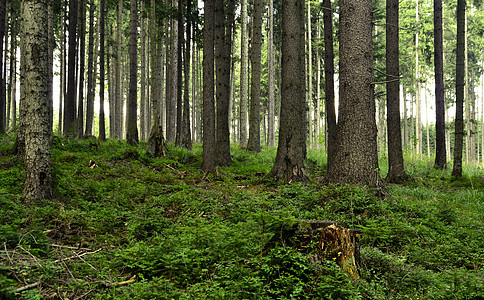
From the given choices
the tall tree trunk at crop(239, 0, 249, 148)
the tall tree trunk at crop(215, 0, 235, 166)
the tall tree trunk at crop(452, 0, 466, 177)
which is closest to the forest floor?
the tall tree trunk at crop(452, 0, 466, 177)

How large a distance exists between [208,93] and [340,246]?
817 centimetres

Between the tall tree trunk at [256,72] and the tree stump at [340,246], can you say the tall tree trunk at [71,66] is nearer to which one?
the tall tree trunk at [256,72]

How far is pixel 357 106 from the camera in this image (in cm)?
725

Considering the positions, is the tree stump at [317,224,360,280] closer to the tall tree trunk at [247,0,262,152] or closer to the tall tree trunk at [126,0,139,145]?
the tall tree trunk at [126,0,139,145]

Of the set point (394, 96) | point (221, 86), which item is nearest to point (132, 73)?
point (221, 86)

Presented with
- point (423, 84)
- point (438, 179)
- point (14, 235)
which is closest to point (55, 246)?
point (14, 235)

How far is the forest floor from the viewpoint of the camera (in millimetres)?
3322

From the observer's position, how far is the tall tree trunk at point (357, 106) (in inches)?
281

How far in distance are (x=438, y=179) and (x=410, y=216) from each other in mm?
6682

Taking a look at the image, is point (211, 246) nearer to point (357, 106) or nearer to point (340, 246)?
point (340, 246)

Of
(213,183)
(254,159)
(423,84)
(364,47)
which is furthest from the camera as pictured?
(423,84)

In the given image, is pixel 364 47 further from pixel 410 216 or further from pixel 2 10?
pixel 2 10

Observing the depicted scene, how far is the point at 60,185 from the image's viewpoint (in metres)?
6.71

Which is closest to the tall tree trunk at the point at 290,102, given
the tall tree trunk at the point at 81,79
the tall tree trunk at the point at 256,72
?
the tall tree trunk at the point at 256,72
